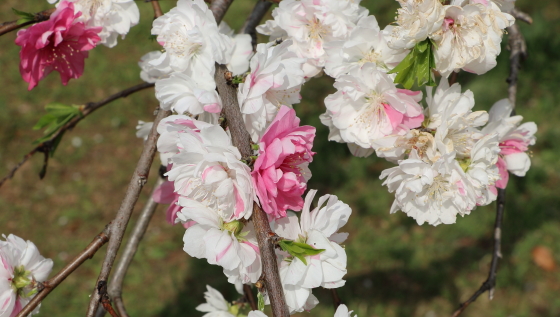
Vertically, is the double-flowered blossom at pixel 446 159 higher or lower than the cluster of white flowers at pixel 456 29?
lower

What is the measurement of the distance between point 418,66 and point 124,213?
2.29ft

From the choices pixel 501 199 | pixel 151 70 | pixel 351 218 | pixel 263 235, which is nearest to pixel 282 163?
pixel 263 235

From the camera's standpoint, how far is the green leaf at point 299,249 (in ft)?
3.03

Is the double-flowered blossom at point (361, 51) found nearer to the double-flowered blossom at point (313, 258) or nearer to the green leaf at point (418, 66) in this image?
the green leaf at point (418, 66)

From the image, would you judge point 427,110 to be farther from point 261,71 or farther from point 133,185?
point 133,185

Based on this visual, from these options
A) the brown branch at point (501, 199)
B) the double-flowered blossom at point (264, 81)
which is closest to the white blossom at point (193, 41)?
the double-flowered blossom at point (264, 81)

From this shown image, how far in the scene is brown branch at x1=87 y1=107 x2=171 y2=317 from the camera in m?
1.04

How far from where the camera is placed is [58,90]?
4477mm

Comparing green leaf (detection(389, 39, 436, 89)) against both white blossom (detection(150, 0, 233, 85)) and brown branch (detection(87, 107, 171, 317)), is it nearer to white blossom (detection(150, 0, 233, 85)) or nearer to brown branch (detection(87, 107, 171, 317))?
white blossom (detection(150, 0, 233, 85))

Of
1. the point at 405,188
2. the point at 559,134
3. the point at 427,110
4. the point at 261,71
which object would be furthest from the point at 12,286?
the point at 559,134

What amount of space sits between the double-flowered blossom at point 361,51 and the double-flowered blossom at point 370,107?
4 cm

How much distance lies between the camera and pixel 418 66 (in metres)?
1.07

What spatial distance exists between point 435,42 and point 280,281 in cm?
58

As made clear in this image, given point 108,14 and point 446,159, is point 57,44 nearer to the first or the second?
point 108,14
